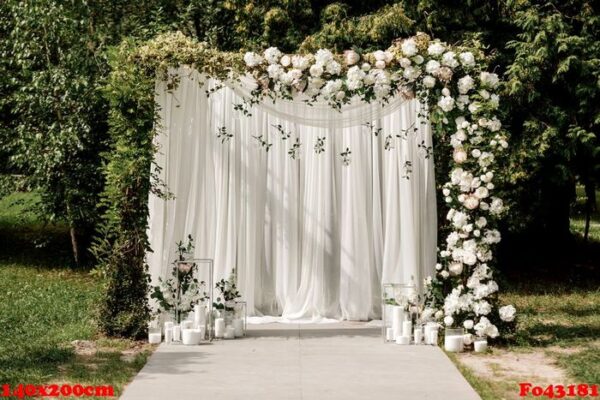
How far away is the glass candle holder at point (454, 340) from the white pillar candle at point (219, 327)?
201cm

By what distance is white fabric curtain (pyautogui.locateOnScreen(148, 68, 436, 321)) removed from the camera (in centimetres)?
959

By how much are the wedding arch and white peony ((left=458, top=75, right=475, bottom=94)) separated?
0.01m

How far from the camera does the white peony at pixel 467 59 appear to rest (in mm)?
8272

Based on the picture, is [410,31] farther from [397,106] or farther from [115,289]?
[115,289]

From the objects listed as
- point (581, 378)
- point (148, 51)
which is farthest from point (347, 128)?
point (581, 378)

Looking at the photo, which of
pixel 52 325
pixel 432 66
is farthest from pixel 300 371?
pixel 52 325

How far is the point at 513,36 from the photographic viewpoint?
13.5 m

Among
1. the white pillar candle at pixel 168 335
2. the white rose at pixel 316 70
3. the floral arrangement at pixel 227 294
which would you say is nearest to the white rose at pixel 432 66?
the white rose at pixel 316 70

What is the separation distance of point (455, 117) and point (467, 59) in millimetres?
533

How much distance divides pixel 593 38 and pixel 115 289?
7.45 metres

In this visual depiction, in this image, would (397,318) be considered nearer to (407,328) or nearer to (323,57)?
(407,328)

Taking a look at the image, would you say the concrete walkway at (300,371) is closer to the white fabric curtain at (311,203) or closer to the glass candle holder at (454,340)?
the glass candle holder at (454,340)

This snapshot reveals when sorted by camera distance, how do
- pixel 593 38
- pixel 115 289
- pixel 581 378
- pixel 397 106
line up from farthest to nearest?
pixel 593 38
pixel 397 106
pixel 115 289
pixel 581 378

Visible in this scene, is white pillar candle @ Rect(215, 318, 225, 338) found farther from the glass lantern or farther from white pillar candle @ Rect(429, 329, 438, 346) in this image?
white pillar candle @ Rect(429, 329, 438, 346)
